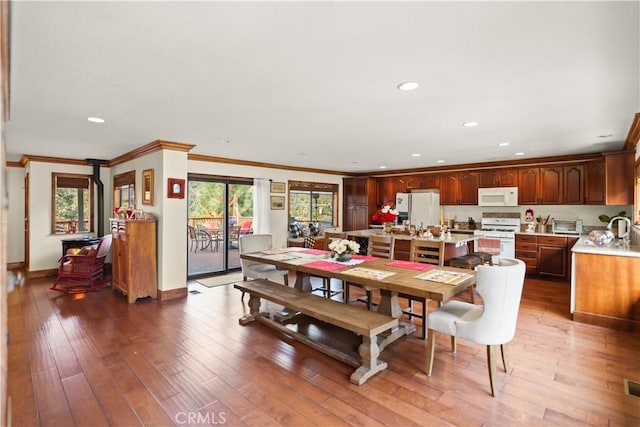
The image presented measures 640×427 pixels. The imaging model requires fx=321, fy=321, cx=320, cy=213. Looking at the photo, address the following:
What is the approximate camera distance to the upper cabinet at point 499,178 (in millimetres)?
6297

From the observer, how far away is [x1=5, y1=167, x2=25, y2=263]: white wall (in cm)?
638

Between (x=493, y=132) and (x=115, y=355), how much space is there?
4.62 m

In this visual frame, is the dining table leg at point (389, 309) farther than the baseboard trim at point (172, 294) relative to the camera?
No

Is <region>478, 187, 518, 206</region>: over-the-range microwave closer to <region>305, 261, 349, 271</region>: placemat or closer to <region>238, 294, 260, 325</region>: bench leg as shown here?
<region>305, 261, 349, 271</region>: placemat

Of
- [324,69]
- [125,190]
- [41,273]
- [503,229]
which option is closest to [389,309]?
[324,69]

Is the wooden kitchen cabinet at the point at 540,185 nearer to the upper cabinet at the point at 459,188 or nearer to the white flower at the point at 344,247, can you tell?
the upper cabinet at the point at 459,188

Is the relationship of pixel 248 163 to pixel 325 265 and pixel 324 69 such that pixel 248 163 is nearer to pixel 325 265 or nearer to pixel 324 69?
pixel 325 265

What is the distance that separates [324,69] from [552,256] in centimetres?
573

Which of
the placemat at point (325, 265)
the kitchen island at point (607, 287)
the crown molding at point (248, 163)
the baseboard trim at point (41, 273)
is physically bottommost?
the baseboard trim at point (41, 273)

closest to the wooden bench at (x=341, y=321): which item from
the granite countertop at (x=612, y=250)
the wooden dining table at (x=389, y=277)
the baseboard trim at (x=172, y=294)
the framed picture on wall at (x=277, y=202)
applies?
the wooden dining table at (x=389, y=277)

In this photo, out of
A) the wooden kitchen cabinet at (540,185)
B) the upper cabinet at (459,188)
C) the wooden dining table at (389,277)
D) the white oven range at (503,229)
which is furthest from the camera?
the upper cabinet at (459,188)

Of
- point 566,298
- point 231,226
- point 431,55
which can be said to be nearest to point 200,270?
point 231,226

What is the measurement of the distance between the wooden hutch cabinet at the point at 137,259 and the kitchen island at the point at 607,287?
5.41 meters

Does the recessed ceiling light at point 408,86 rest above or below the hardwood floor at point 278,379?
above
